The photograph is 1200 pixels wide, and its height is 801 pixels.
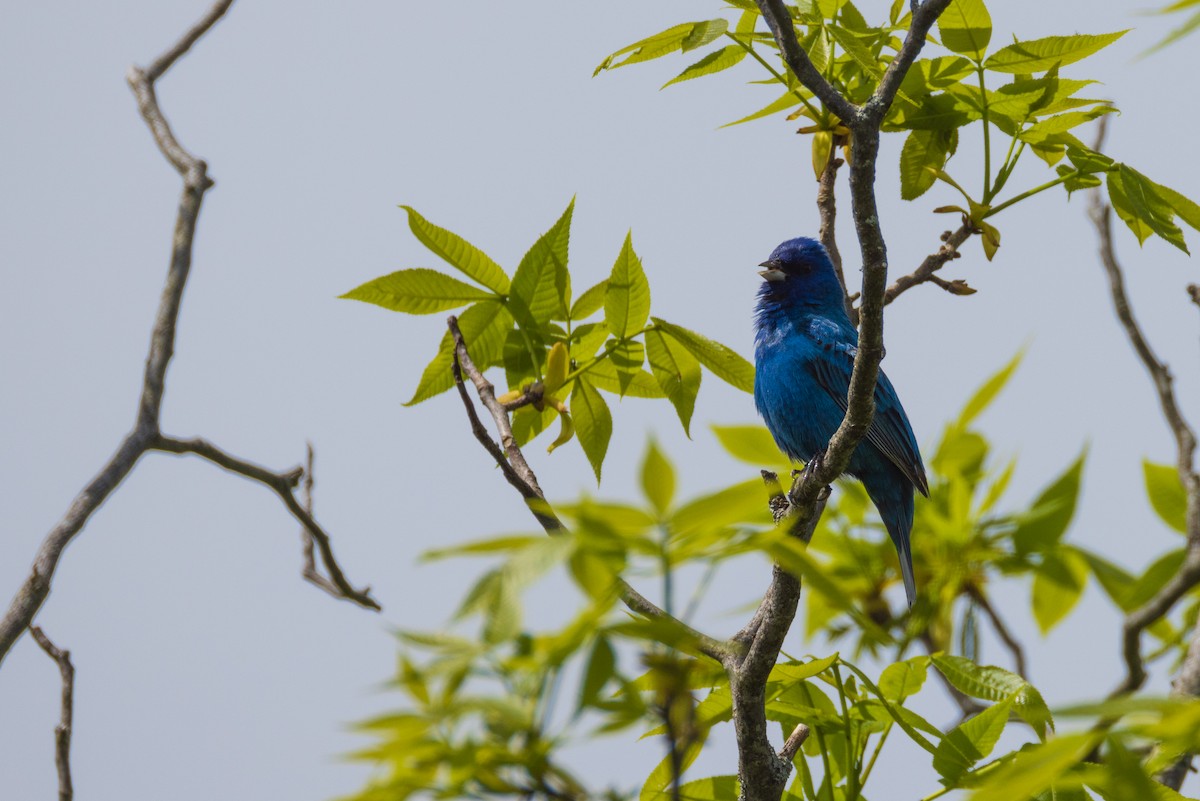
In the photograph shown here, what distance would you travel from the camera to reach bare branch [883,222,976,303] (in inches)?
159

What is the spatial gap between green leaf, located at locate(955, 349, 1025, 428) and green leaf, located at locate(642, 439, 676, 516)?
3452 mm

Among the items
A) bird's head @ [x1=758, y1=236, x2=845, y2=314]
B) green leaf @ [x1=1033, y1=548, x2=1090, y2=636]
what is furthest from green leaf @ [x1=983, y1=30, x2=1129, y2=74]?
bird's head @ [x1=758, y1=236, x2=845, y2=314]

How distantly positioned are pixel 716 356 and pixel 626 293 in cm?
37

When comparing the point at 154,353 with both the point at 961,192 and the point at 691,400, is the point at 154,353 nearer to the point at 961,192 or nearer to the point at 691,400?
the point at 691,400

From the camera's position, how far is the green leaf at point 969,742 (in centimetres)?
289

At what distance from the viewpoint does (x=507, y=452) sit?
3.36m

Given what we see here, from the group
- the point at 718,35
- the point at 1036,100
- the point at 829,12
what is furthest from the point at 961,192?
the point at 718,35

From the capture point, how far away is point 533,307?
3568 mm

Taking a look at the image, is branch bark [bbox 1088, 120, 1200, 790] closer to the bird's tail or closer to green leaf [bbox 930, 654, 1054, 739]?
green leaf [bbox 930, 654, 1054, 739]

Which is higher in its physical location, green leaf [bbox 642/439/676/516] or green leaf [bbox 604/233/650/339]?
green leaf [bbox 604/233/650/339]

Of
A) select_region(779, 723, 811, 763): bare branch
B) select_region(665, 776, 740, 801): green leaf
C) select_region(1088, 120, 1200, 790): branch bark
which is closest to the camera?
select_region(1088, 120, 1200, 790): branch bark

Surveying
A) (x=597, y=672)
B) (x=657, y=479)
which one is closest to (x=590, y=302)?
(x=657, y=479)

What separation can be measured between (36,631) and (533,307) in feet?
6.11

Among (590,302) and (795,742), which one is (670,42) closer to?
(590,302)
